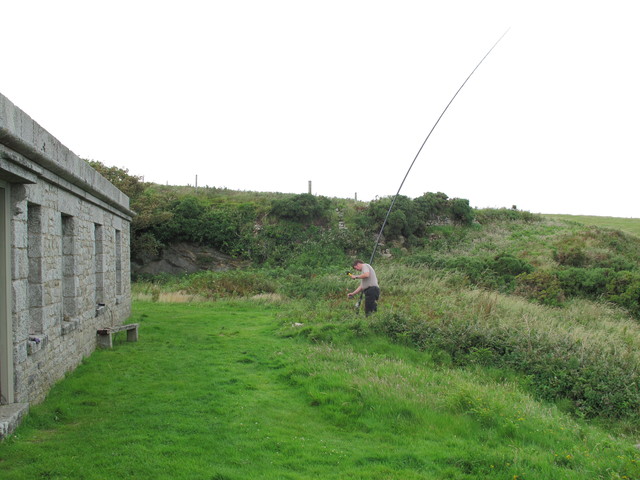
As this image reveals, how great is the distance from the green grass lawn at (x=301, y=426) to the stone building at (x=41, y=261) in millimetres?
415

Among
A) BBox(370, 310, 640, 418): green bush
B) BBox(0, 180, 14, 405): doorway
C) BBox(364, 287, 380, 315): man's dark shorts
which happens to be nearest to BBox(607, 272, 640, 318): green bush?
BBox(370, 310, 640, 418): green bush

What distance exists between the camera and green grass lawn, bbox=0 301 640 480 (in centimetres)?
446

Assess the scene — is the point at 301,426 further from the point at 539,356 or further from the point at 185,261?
the point at 185,261

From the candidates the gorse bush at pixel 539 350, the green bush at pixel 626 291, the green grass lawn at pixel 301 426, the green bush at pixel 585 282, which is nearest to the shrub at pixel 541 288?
the green bush at pixel 585 282

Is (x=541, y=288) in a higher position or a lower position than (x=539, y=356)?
higher

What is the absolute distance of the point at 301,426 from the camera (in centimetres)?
566

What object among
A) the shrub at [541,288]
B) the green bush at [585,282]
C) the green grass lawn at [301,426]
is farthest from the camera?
the green bush at [585,282]

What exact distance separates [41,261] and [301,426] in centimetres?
414

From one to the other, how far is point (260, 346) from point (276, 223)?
56.3 ft

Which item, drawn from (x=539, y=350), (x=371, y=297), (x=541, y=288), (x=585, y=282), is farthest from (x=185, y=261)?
(x=539, y=350)

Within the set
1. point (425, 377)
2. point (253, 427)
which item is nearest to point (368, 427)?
point (253, 427)

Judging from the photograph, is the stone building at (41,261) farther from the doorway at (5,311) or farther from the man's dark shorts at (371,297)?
the man's dark shorts at (371,297)

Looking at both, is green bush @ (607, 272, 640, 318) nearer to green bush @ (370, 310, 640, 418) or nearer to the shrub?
the shrub

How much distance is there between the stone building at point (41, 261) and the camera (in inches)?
222
